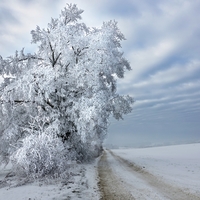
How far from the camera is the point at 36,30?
78.9 feet

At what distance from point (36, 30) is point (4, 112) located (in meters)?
9.06

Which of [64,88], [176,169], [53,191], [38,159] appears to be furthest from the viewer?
[64,88]

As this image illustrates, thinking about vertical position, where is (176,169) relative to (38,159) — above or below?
below

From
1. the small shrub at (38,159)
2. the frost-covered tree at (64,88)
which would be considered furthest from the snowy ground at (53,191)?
the frost-covered tree at (64,88)

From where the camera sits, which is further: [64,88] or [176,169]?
[64,88]

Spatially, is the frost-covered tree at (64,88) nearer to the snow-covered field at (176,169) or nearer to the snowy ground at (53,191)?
the snow-covered field at (176,169)

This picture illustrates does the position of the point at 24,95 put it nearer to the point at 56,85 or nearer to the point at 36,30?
the point at 56,85

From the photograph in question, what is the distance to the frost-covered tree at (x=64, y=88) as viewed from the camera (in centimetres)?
1956

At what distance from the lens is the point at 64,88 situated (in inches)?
865

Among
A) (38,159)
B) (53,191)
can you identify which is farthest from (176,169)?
(53,191)

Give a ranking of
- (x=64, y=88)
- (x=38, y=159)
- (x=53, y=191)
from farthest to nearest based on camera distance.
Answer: (x=64, y=88)
(x=38, y=159)
(x=53, y=191)

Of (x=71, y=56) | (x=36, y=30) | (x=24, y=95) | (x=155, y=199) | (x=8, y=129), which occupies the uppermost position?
(x=36, y=30)

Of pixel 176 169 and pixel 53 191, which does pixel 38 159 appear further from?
pixel 176 169

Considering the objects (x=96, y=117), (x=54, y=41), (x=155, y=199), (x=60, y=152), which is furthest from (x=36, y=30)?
(x=155, y=199)
